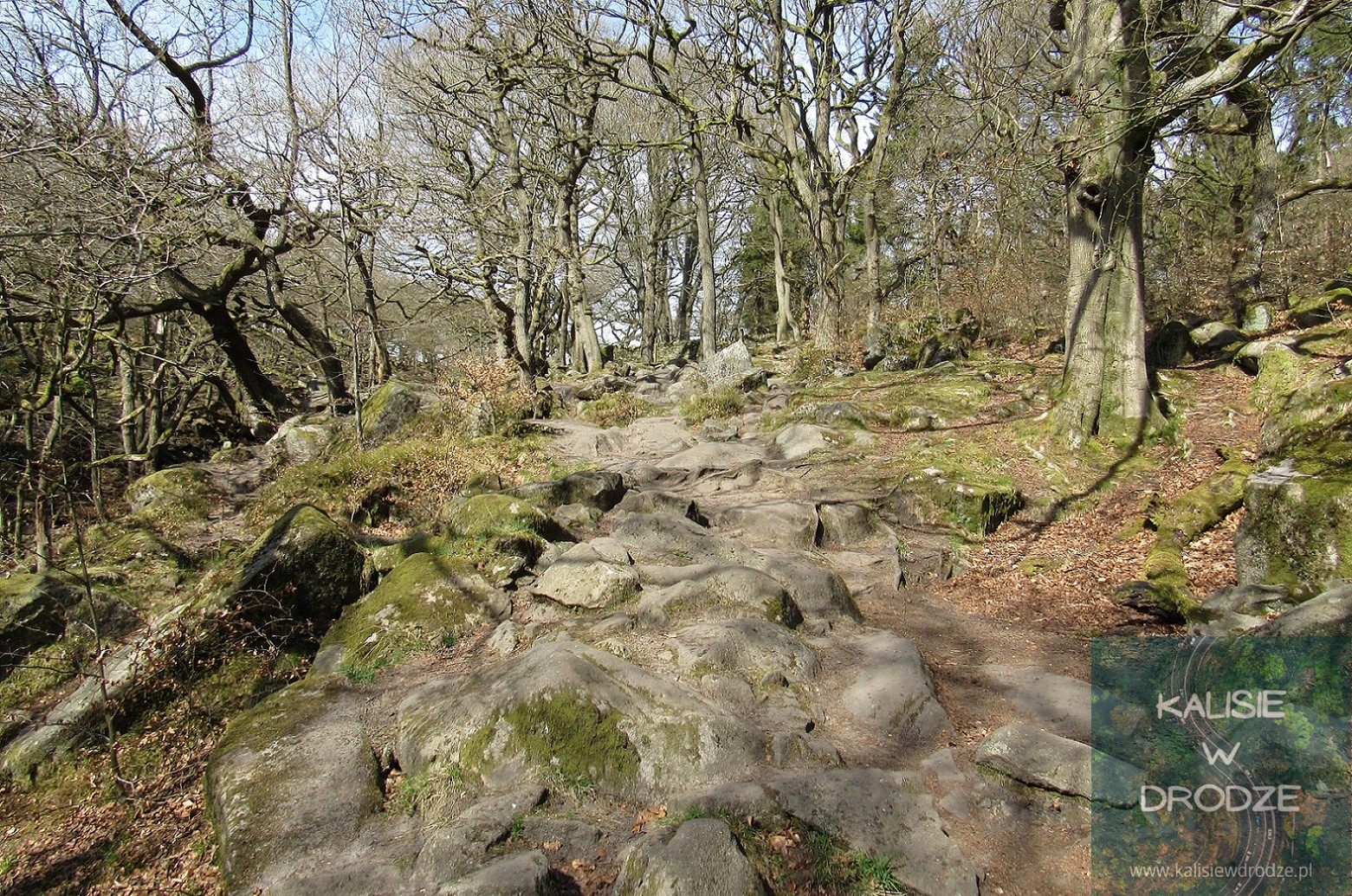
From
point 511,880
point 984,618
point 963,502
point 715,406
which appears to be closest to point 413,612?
point 511,880

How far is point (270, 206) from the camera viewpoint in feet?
39.0

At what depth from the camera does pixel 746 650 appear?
481cm

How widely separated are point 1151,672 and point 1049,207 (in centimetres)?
1711

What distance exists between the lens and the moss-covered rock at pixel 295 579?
209 inches

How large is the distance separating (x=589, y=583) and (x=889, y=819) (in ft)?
10.6

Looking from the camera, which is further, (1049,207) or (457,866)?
(1049,207)

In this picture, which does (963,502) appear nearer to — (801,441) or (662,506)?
(801,441)

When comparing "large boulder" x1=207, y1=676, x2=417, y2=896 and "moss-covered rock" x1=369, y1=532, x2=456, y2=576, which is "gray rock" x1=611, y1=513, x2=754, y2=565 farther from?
"large boulder" x1=207, y1=676, x2=417, y2=896

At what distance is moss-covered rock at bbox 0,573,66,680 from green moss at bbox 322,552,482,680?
2391 millimetres

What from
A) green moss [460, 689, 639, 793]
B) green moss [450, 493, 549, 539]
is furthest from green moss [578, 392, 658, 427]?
green moss [460, 689, 639, 793]

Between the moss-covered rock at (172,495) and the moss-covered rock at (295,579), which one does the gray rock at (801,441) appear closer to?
the moss-covered rock at (295,579)

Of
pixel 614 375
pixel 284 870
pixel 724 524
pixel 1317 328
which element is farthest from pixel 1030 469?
pixel 614 375

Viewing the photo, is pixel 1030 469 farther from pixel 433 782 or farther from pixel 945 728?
pixel 433 782

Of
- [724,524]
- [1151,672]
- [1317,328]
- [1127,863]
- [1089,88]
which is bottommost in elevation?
[1127,863]
